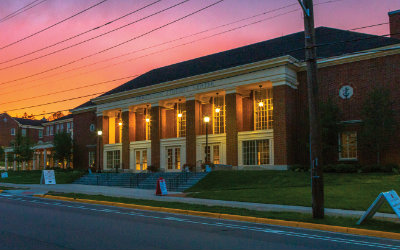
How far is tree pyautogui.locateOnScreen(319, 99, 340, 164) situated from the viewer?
28766 mm

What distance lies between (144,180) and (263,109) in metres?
11.6

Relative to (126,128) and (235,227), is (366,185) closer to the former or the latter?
(235,227)

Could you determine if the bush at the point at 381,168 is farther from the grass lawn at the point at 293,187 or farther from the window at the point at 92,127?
the window at the point at 92,127

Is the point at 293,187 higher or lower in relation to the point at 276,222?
higher

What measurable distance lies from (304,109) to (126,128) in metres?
19.9

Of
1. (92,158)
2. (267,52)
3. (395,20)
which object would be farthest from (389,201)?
(92,158)

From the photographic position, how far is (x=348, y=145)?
3081 centimetres

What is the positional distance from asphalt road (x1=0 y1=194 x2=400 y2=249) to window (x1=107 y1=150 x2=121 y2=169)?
31765mm

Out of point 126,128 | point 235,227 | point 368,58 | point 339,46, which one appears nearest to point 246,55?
point 339,46

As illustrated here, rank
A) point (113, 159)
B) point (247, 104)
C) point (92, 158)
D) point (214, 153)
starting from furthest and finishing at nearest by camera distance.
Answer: point (92, 158)
point (113, 159)
point (214, 153)
point (247, 104)

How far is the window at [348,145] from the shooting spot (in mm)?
30523

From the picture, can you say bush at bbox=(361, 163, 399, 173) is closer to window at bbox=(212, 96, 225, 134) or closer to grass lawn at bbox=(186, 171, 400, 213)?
grass lawn at bbox=(186, 171, 400, 213)

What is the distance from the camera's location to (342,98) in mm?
31094

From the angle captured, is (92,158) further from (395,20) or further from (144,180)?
(395,20)
